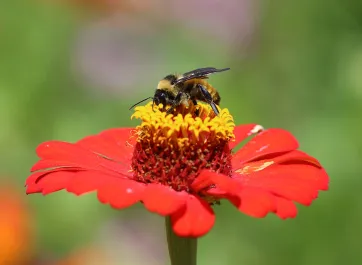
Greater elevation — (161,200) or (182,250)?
(161,200)

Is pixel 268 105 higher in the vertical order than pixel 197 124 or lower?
lower

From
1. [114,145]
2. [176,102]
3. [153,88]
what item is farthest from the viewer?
[153,88]

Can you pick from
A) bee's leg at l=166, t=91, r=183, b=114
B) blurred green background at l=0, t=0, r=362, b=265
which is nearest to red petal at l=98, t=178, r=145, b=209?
bee's leg at l=166, t=91, r=183, b=114

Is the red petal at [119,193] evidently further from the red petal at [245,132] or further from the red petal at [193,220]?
the red petal at [245,132]

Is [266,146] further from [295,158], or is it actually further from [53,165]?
[53,165]

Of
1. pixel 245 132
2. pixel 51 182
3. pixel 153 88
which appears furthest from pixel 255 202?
pixel 153 88

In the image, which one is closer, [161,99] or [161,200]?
[161,200]

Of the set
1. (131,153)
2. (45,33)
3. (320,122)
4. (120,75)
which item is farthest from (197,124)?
(45,33)

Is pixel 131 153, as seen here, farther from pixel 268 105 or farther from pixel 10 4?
pixel 10 4
